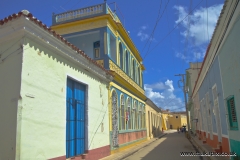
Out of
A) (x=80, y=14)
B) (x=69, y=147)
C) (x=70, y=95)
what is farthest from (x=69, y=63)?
(x=80, y=14)

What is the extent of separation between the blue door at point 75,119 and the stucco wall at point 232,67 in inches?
203

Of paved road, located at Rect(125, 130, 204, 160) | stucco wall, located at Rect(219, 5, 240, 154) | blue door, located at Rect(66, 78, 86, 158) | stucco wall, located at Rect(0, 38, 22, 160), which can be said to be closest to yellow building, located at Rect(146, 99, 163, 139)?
paved road, located at Rect(125, 130, 204, 160)

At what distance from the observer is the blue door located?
7668mm

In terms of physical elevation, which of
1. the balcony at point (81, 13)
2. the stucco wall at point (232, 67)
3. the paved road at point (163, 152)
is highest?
the balcony at point (81, 13)

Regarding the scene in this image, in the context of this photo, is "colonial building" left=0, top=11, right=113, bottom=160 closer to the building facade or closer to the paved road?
the paved road

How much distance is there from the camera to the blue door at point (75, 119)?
767cm

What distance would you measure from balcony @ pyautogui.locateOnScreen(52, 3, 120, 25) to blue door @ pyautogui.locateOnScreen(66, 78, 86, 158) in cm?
534

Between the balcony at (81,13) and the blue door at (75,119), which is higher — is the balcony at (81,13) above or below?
above

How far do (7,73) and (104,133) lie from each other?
230 inches

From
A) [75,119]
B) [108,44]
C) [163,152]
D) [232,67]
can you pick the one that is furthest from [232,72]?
[163,152]

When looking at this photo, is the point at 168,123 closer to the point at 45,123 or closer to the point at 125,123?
the point at 125,123

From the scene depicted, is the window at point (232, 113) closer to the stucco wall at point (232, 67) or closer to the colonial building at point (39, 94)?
the stucco wall at point (232, 67)

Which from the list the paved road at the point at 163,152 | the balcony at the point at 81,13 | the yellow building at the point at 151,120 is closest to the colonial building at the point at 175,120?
the yellow building at the point at 151,120

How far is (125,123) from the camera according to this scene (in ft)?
46.4
